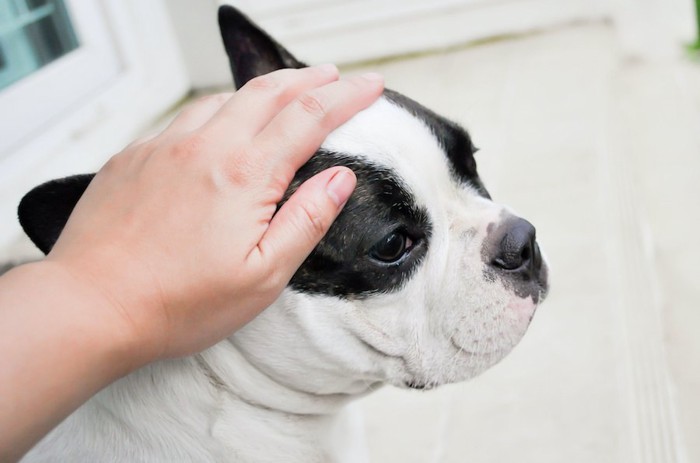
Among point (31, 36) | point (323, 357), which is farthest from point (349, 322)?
point (31, 36)

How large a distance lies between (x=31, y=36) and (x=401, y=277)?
2268 mm

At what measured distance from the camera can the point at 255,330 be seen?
1.08 metres

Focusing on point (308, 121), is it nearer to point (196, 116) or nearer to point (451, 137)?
point (196, 116)

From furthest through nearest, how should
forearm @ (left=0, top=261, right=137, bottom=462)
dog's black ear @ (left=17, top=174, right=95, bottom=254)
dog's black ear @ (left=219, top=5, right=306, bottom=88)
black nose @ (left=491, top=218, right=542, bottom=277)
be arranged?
dog's black ear @ (left=219, top=5, right=306, bottom=88) → black nose @ (left=491, top=218, right=542, bottom=277) → dog's black ear @ (left=17, top=174, right=95, bottom=254) → forearm @ (left=0, top=261, right=137, bottom=462)

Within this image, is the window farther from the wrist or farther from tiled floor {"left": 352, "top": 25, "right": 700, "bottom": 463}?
the wrist

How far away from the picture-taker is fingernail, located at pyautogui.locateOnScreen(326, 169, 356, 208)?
1008 mm

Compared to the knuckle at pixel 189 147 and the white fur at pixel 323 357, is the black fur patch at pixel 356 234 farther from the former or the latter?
the knuckle at pixel 189 147

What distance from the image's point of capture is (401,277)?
113cm

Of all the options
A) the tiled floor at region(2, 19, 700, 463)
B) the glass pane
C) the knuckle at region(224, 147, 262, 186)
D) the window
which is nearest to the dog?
the knuckle at region(224, 147, 262, 186)

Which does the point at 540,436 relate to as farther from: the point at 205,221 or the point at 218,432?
the point at 205,221

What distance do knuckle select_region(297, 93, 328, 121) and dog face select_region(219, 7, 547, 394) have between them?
6 centimetres

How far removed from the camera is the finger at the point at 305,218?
3.10ft

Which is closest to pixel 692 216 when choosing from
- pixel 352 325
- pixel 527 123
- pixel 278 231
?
pixel 527 123

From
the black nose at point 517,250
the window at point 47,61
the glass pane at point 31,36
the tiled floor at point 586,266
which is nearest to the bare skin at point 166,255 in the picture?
the black nose at point 517,250
